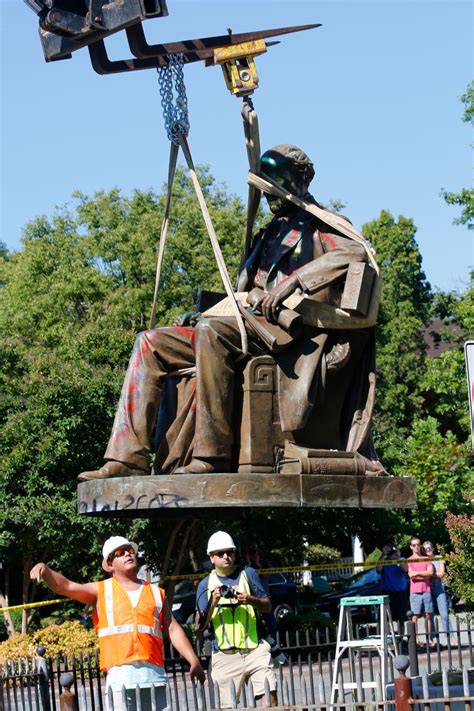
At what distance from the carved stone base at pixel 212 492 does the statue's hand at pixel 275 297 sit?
53.7 inches

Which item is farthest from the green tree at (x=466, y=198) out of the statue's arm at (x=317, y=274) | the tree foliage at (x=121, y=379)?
the statue's arm at (x=317, y=274)

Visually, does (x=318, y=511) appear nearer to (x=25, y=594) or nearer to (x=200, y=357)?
(x=25, y=594)

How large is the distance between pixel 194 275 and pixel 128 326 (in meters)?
2.76

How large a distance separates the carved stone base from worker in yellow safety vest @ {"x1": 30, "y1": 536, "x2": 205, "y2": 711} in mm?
2158

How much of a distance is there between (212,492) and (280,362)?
1.35 metres

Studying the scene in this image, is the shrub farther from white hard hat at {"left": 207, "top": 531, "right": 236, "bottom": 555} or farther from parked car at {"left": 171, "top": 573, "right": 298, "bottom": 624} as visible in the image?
white hard hat at {"left": 207, "top": 531, "right": 236, "bottom": 555}

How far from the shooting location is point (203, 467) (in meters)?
10.7

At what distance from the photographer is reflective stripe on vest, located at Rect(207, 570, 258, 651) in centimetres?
948

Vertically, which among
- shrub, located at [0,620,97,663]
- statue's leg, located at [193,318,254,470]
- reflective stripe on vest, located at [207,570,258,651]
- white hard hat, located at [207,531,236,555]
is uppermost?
statue's leg, located at [193,318,254,470]

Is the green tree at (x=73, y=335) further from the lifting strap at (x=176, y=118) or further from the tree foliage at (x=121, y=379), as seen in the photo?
the lifting strap at (x=176, y=118)

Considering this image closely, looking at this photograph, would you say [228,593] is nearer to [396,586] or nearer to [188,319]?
[188,319]

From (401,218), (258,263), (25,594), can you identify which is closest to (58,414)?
(25,594)

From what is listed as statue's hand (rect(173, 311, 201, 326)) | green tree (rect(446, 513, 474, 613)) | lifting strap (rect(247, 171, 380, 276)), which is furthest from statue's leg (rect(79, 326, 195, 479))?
green tree (rect(446, 513, 474, 613))

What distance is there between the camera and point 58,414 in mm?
20953
